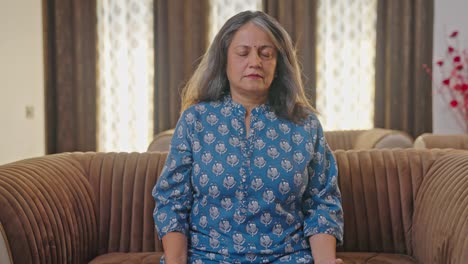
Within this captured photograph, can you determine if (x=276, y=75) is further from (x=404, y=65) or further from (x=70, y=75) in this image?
(x=70, y=75)

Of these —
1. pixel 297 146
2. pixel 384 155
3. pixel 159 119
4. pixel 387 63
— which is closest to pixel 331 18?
pixel 387 63

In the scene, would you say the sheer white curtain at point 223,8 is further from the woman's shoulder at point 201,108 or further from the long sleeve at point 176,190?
the long sleeve at point 176,190

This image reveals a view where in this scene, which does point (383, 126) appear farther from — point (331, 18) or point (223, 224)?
point (223, 224)

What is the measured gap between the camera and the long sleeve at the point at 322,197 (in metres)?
1.67

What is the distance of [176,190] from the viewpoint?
169 centimetres

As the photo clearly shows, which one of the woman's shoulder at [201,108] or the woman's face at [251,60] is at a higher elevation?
the woman's face at [251,60]

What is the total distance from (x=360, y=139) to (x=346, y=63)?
1091mm

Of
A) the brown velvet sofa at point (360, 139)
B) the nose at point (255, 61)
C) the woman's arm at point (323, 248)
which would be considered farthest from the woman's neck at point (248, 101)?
the brown velvet sofa at point (360, 139)

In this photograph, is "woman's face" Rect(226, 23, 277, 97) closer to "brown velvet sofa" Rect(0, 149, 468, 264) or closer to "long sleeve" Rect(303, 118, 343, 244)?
"long sleeve" Rect(303, 118, 343, 244)

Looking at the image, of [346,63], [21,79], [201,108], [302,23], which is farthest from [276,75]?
[346,63]

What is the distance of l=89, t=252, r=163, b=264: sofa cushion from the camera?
1897 mm

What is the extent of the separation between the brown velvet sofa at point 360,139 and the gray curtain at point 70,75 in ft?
4.19

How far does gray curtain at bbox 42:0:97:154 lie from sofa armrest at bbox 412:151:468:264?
150 inches

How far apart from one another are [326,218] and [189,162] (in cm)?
45
